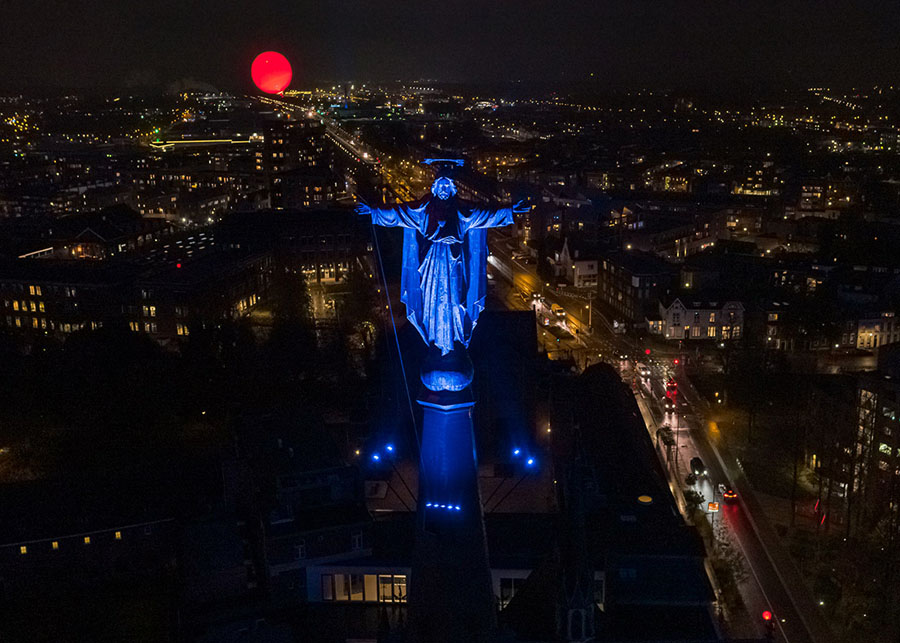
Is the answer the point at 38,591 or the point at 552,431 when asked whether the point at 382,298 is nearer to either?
the point at 552,431

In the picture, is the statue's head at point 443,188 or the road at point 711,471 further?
the road at point 711,471

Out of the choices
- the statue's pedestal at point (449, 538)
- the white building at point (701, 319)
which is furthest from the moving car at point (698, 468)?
the statue's pedestal at point (449, 538)

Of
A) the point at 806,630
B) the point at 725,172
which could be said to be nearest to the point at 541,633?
the point at 806,630

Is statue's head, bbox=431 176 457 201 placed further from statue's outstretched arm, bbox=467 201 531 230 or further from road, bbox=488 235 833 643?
road, bbox=488 235 833 643

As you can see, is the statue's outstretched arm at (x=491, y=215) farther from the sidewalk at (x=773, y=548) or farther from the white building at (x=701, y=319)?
the white building at (x=701, y=319)

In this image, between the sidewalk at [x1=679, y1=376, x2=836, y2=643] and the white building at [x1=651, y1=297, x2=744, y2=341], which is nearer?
the sidewalk at [x1=679, y1=376, x2=836, y2=643]

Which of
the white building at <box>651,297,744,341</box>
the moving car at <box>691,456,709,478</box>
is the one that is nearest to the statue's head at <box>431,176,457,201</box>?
the moving car at <box>691,456,709,478</box>
